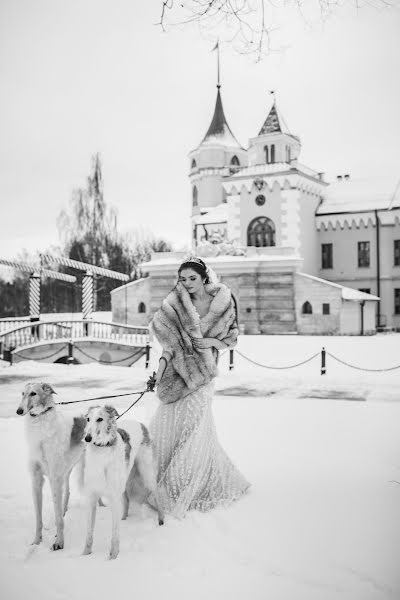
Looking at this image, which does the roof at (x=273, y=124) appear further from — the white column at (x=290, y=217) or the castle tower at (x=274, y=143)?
the white column at (x=290, y=217)

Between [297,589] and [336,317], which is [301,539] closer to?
[297,589]

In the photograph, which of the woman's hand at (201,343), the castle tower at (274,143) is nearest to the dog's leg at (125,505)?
the woman's hand at (201,343)

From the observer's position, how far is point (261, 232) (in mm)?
30797

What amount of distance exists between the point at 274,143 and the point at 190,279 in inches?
1160

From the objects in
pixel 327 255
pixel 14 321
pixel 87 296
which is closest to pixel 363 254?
pixel 327 255

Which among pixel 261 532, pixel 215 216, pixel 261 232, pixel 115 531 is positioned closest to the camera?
pixel 115 531

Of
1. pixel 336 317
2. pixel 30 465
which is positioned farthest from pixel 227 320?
pixel 336 317

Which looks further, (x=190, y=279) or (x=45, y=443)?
(x=190, y=279)

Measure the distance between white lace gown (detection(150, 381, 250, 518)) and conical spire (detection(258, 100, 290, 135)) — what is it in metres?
30.2

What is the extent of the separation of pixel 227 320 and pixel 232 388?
701 centimetres

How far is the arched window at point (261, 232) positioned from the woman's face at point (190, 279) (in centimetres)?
2624

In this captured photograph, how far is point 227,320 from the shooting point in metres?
4.81

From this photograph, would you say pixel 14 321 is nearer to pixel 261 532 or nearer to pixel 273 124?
pixel 261 532

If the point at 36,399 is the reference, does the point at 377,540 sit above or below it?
below
